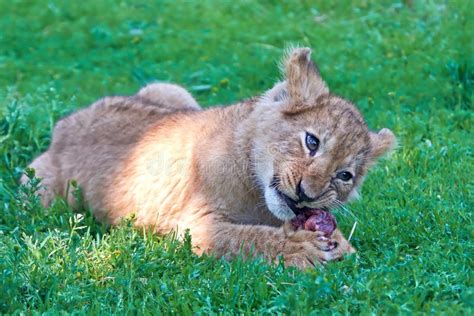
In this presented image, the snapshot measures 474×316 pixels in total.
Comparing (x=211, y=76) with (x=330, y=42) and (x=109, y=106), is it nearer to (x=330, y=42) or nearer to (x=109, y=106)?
(x=330, y=42)

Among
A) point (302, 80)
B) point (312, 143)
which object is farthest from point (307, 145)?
point (302, 80)

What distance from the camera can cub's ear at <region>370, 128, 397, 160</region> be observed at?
249 inches

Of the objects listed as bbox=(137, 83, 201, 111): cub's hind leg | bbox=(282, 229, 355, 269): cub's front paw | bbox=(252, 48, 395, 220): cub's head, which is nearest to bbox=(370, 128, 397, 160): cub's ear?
bbox=(252, 48, 395, 220): cub's head

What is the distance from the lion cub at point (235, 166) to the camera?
5.75 m

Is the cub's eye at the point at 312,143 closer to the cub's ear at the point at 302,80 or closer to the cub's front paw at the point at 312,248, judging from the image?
the cub's ear at the point at 302,80

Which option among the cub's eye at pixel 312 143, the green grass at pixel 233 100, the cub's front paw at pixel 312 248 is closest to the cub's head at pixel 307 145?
the cub's eye at pixel 312 143

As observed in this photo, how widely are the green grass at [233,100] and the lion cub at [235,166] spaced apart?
271 mm

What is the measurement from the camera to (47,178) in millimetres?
7387

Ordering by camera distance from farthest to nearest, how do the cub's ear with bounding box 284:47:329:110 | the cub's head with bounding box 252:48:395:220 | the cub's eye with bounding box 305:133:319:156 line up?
the cub's ear with bounding box 284:47:329:110
the cub's eye with bounding box 305:133:319:156
the cub's head with bounding box 252:48:395:220

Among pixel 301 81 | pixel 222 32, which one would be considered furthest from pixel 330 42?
pixel 301 81

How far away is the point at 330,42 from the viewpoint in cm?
1079

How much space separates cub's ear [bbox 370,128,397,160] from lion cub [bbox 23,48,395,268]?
11 millimetres

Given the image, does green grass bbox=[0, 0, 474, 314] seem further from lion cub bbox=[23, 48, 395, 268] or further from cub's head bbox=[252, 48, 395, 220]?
cub's head bbox=[252, 48, 395, 220]

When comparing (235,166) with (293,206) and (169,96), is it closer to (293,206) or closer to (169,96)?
(293,206)
